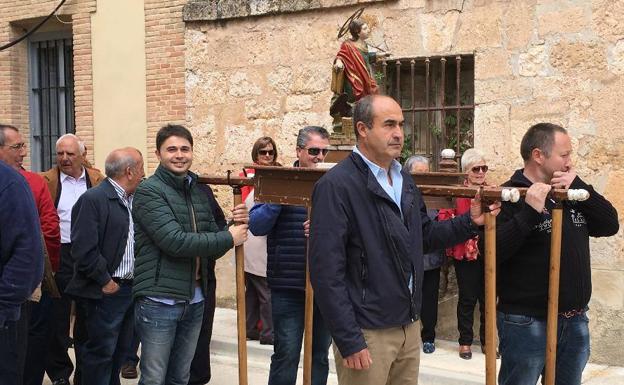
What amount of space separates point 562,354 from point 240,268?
1.70 m

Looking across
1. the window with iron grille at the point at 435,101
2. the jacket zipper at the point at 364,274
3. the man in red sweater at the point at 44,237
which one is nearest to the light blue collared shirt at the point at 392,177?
the jacket zipper at the point at 364,274

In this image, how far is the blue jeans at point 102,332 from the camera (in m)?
5.54

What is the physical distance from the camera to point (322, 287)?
3.57 meters

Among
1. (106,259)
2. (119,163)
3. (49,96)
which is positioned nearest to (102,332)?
(106,259)

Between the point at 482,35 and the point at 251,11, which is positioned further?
the point at 251,11

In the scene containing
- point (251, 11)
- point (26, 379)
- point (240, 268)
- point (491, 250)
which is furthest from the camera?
point (251, 11)

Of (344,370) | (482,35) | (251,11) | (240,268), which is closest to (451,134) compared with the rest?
(482,35)

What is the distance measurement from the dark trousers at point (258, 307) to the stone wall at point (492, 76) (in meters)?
1.80

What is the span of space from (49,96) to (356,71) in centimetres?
660

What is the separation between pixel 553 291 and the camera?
13.0 feet

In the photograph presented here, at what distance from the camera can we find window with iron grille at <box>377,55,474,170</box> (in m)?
8.30

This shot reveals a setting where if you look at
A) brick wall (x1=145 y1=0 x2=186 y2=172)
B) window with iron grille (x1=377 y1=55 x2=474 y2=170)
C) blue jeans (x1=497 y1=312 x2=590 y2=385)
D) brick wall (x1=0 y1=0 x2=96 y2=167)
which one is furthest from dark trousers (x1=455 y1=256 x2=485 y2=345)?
brick wall (x1=0 y1=0 x2=96 y2=167)

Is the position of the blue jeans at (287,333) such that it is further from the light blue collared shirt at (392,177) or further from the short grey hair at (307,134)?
the light blue collared shirt at (392,177)

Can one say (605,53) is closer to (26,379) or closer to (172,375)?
(172,375)
